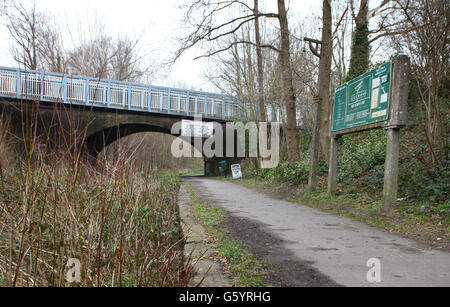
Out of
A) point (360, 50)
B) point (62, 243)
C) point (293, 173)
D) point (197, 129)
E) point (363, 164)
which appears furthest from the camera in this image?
point (197, 129)

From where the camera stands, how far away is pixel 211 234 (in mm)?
4727

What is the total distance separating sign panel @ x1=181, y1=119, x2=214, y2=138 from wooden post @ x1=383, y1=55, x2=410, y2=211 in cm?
2033

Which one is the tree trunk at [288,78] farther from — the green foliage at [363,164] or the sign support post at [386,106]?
the sign support post at [386,106]

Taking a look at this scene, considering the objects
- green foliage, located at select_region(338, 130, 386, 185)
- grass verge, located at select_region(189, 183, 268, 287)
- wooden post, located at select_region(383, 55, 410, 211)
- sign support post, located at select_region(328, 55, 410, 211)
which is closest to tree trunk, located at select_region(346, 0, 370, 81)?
green foliage, located at select_region(338, 130, 386, 185)

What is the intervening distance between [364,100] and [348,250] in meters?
4.39

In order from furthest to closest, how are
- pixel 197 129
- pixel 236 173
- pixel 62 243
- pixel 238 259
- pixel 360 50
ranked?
pixel 197 129
pixel 236 173
pixel 360 50
pixel 238 259
pixel 62 243

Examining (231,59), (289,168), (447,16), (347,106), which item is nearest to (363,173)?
(347,106)

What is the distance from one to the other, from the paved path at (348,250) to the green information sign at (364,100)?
7.48 feet

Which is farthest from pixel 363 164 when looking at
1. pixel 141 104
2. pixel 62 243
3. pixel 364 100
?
pixel 141 104

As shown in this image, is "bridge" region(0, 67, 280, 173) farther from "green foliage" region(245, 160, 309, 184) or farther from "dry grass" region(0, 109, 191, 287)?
"dry grass" region(0, 109, 191, 287)

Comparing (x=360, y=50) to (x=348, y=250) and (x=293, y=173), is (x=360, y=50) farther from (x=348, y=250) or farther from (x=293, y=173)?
(x=348, y=250)

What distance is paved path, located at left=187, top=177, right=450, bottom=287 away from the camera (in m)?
3.10

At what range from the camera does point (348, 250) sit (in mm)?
4055

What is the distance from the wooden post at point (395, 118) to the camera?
245 inches
